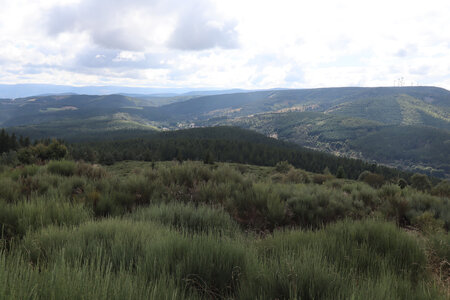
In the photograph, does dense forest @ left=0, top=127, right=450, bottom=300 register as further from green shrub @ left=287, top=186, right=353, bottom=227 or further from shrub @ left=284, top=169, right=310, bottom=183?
shrub @ left=284, top=169, right=310, bottom=183

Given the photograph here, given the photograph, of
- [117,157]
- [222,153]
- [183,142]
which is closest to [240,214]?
[117,157]

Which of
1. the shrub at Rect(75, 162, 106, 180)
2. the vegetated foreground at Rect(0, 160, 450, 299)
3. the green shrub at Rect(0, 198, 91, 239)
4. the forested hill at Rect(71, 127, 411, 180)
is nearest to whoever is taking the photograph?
the vegetated foreground at Rect(0, 160, 450, 299)

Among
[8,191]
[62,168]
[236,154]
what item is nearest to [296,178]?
[62,168]

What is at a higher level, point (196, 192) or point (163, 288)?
point (163, 288)

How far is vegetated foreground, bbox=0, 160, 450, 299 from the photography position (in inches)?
71.1

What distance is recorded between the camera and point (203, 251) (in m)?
2.52

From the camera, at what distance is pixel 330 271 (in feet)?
7.22

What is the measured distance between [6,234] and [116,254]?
220 centimetres

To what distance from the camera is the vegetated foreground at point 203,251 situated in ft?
5.92

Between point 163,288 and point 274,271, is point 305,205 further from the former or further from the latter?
point 163,288

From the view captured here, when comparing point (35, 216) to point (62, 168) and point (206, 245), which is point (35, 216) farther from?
point (62, 168)

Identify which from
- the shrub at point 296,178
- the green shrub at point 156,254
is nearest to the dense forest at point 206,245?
the green shrub at point 156,254

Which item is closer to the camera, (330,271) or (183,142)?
(330,271)

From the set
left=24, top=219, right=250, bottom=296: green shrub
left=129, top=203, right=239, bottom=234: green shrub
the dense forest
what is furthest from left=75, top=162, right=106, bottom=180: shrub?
left=24, top=219, right=250, bottom=296: green shrub
